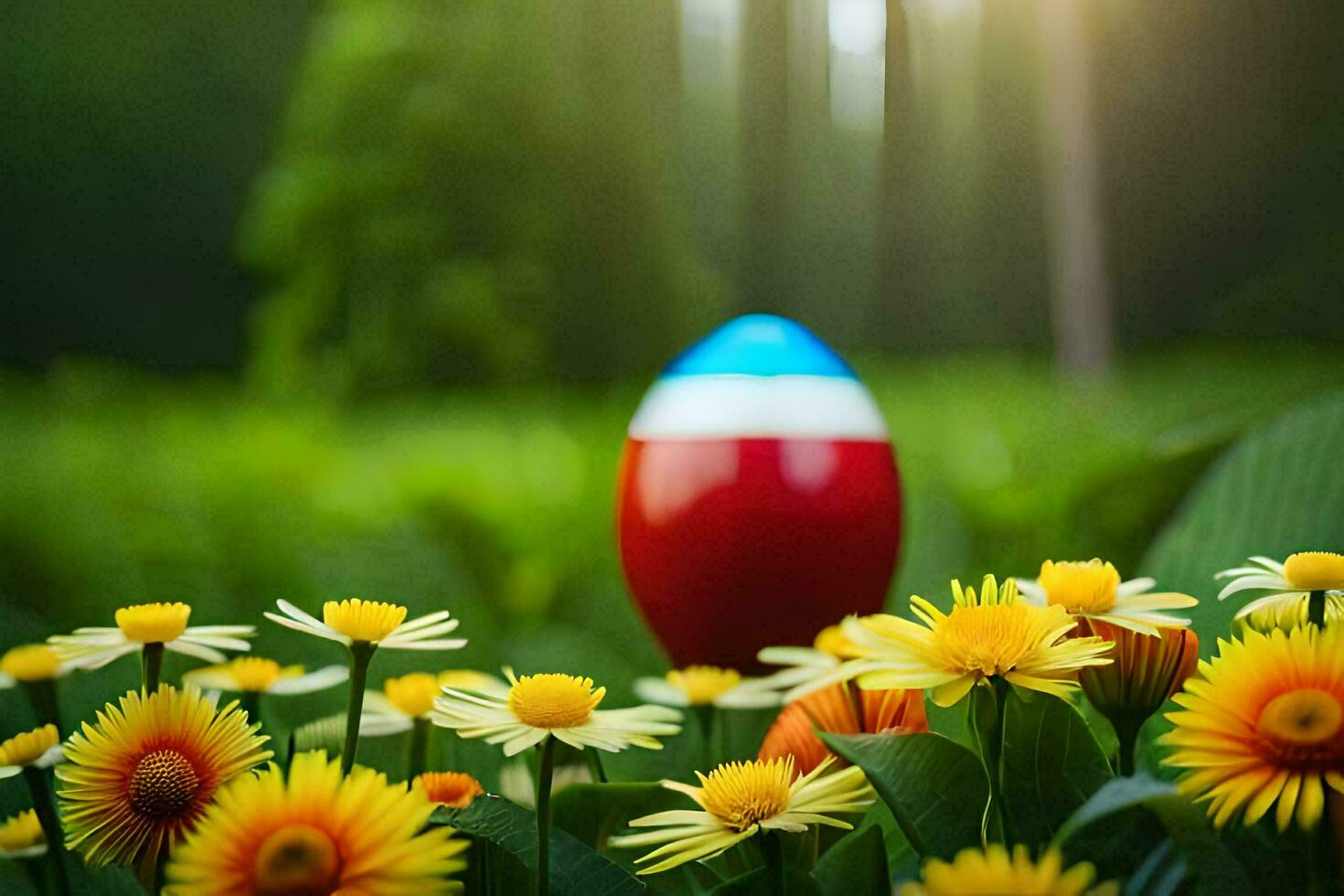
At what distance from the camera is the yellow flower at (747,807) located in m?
0.20

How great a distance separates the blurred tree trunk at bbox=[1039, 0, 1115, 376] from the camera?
940mm

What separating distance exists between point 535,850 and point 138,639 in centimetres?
9

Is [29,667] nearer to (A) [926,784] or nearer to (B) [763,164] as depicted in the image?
(A) [926,784]

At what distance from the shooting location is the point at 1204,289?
2.97 feet

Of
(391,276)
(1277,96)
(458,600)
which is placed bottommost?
(458,600)

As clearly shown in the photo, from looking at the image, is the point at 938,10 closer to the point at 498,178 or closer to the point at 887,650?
the point at 498,178

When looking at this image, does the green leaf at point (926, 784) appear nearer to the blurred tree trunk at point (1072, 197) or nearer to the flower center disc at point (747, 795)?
the flower center disc at point (747, 795)

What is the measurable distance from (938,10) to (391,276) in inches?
20.3

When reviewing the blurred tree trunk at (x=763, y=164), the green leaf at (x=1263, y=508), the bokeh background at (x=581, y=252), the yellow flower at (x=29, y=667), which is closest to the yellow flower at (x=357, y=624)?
the yellow flower at (x=29, y=667)

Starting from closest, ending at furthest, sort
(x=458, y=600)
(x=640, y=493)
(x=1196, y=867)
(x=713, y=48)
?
1. (x=1196, y=867)
2. (x=640, y=493)
3. (x=458, y=600)
4. (x=713, y=48)

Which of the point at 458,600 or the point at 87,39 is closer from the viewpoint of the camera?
the point at 458,600

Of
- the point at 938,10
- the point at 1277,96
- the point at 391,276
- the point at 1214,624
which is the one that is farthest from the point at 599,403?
the point at 1214,624

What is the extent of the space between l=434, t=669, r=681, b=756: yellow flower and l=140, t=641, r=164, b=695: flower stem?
0.06 m

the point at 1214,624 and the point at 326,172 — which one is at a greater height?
the point at 326,172
